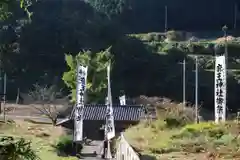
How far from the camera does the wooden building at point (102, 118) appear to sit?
78.4 ft

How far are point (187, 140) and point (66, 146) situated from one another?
26.8 ft

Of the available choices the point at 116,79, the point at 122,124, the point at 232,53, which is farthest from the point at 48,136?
the point at 232,53

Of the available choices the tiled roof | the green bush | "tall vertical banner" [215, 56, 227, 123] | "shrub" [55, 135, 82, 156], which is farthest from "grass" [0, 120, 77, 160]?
the green bush

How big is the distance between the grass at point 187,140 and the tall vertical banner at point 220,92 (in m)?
0.39

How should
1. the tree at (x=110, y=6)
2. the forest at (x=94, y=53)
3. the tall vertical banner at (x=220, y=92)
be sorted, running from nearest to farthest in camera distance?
the tall vertical banner at (x=220, y=92), the forest at (x=94, y=53), the tree at (x=110, y=6)

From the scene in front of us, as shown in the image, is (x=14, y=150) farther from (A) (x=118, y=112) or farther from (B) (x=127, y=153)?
(A) (x=118, y=112)

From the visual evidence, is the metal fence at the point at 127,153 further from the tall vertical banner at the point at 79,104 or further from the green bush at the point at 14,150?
the green bush at the point at 14,150

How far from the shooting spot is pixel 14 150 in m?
3.23

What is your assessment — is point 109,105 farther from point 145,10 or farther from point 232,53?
point 145,10

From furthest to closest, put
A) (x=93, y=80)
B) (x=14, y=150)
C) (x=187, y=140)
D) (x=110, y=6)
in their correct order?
1. (x=110, y=6)
2. (x=93, y=80)
3. (x=187, y=140)
4. (x=14, y=150)

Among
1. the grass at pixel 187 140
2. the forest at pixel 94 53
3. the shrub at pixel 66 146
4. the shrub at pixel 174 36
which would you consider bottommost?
the shrub at pixel 66 146

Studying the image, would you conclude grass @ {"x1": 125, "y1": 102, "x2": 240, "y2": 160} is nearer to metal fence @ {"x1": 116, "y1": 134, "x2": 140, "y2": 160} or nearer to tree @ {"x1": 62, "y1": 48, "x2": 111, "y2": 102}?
metal fence @ {"x1": 116, "y1": 134, "x2": 140, "y2": 160}

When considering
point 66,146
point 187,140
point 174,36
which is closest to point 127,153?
point 187,140

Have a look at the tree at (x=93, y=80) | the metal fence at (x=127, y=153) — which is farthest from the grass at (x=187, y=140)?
the tree at (x=93, y=80)
